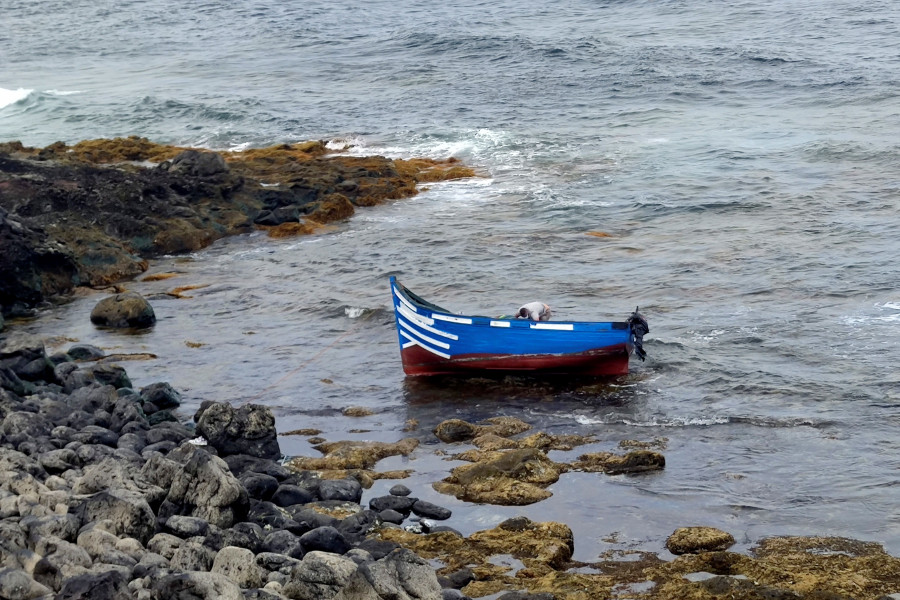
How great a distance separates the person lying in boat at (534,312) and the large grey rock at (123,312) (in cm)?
795

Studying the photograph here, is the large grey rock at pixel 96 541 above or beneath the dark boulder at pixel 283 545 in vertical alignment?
above

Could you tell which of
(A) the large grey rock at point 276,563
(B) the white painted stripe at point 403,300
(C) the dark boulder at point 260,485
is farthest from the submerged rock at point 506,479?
(B) the white painted stripe at point 403,300

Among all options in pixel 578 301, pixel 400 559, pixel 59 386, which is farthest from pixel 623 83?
pixel 400 559

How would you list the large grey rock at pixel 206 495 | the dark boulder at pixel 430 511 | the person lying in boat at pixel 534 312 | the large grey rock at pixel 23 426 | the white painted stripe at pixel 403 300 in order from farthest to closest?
the person lying in boat at pixel 534 312, the white painted stripe at pixel 403 300, the large grey rock at pixel 23 426, the dark boulder at pixel 430 511, the large grey rock at pixel 206 495

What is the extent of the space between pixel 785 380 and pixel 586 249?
8.72 meters

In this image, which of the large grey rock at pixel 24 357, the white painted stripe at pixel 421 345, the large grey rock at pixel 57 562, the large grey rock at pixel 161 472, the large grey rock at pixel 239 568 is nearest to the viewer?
the large grey rock at pixel 57 562

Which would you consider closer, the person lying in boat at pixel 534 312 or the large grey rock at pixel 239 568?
the large grey rock at pixel 239 568

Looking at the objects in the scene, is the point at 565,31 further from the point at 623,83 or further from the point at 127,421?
the point at 127,421

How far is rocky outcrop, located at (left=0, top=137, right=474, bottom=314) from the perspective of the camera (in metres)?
23.8

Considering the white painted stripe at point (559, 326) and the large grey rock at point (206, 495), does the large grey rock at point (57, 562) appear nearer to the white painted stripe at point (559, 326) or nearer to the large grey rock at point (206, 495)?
the large grey rock at point (206, 495)

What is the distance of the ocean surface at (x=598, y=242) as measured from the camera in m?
15.2

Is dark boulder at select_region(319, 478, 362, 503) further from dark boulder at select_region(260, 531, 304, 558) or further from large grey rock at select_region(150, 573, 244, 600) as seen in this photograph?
large grey rock at select_region(150, 573, 244, 600)

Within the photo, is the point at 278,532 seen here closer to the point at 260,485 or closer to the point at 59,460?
the point at 260,485

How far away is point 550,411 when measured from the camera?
17031mm
